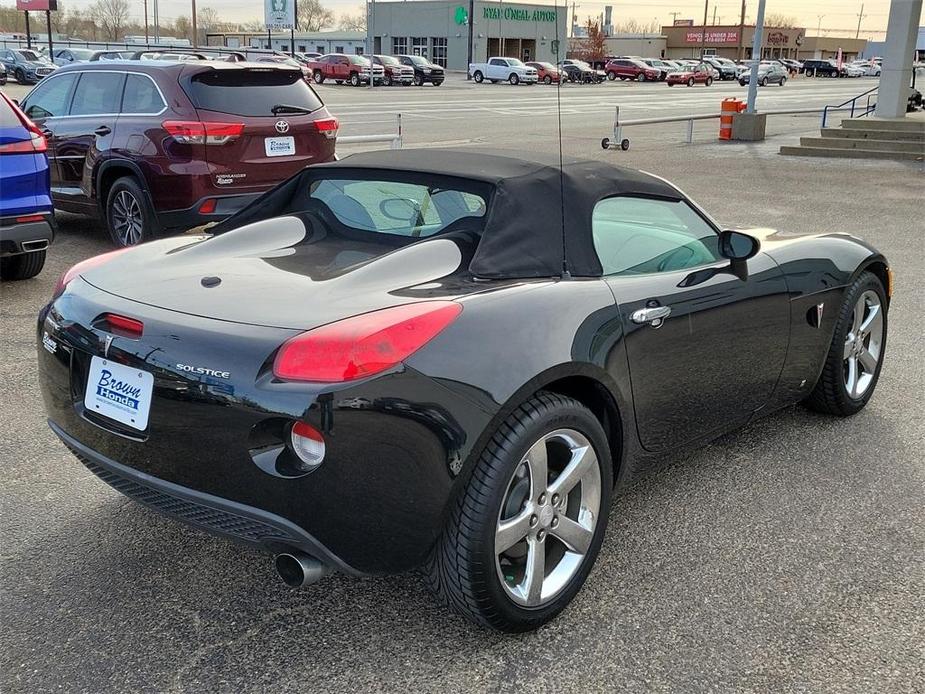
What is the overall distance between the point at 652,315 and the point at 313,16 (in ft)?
551

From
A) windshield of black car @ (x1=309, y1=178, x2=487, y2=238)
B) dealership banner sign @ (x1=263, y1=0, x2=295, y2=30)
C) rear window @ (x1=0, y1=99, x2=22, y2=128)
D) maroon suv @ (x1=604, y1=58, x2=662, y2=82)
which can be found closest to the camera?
windshield of black car @ (x1=309, y1=178, x2=487, y2=238)

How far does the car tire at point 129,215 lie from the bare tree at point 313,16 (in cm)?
15665

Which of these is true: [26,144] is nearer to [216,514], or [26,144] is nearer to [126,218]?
[126,218]

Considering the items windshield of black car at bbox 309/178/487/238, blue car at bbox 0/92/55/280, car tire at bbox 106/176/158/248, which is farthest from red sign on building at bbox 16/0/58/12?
windshield of black car at bbox 309/178/487/238

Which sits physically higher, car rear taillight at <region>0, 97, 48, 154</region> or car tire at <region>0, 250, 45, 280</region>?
car rear taillight at <region>0, 97, 48, 154</region>

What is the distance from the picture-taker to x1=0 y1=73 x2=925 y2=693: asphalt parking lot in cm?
266

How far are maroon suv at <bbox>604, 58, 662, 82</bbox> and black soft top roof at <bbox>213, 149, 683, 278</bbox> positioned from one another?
70900 mm

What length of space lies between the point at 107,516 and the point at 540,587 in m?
1.74

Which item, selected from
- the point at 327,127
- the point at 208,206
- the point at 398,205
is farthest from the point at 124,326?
the point at 327,127

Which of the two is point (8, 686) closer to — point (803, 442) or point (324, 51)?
point (803, 442)

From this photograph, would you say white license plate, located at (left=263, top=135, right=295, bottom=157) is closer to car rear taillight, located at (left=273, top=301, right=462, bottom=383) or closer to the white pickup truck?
car rear taillight, located at (left=273, top=301, right=462, bottom=383)

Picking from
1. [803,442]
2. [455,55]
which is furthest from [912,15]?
[455,55]

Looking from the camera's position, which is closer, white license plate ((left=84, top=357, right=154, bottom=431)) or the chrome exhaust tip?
the chrome exhaust tip

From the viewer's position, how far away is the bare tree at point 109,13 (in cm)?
15362
